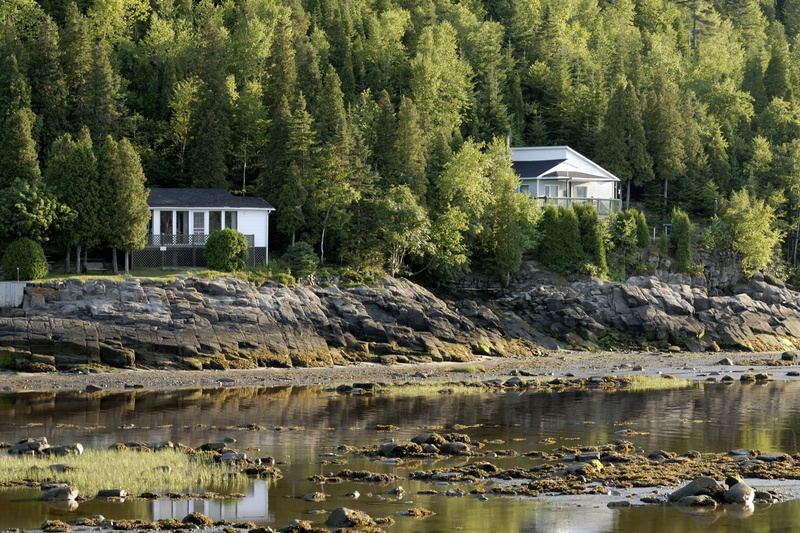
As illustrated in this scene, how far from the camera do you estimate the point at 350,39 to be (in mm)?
96438

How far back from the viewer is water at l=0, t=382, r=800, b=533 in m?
21.0

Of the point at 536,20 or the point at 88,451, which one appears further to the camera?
the point at 536,20

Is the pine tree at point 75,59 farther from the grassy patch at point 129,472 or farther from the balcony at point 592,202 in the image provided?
the grassy patch at point 129,472

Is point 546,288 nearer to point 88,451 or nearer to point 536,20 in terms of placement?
point 88,451

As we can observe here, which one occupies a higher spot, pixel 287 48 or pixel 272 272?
pixel 287 48

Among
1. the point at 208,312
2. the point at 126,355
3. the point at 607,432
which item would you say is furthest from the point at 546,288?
the point at 607,432

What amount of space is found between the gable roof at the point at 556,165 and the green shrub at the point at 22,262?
127 feet

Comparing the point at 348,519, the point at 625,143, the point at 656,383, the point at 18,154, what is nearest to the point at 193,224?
the point at 18,154

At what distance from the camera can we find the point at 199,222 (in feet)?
196

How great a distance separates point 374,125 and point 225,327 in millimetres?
25545

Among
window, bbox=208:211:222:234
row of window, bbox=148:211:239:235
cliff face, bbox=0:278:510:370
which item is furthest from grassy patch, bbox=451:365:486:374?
window, bbox=208:211:222:234

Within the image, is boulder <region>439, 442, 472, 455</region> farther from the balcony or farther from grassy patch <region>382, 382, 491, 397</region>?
the balcony

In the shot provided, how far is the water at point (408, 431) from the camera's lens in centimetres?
2102

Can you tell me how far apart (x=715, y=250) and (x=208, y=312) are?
142 feet
